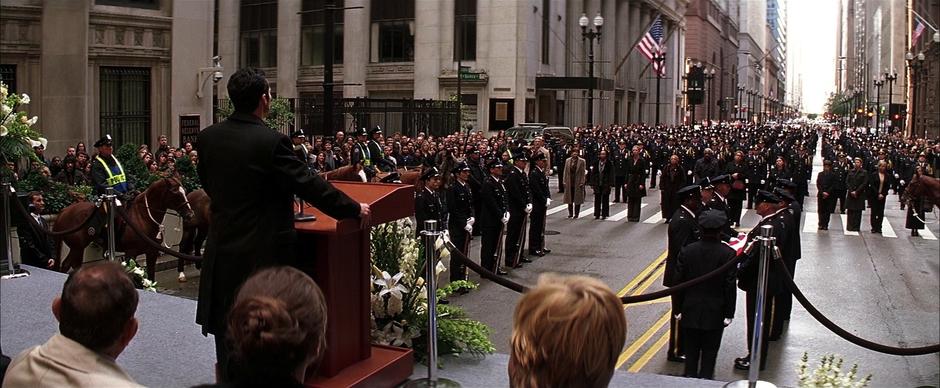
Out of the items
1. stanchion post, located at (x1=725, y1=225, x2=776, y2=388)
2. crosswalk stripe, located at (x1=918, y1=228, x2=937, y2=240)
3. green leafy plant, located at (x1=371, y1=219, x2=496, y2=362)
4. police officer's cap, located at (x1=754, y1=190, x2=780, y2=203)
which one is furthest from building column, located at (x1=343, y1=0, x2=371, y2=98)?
stanchion post, located at (x1=725, y1=225, x2=776, y2=388)

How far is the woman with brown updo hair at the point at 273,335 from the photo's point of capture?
2621 mm

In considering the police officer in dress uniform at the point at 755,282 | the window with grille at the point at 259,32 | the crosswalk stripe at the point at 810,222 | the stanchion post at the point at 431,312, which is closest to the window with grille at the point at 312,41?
the window with grille at the point at 259,32

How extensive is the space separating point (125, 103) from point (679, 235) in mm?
19772

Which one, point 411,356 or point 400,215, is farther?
point 411,356

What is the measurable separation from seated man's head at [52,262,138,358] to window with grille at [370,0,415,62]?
5486cm

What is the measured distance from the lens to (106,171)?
14.6m

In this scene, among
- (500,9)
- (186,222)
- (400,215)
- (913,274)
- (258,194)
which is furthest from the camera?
(500,9)

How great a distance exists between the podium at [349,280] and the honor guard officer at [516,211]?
1109 cm

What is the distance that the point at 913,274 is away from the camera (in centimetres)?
1695

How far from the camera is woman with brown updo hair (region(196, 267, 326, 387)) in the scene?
8.60 ft

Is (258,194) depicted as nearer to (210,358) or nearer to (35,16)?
(210,358)

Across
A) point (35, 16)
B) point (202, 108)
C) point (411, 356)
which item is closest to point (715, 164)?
point (202, 108)

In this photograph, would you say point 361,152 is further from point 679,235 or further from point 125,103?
point 679,235

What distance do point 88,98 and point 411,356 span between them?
21.0 meters
